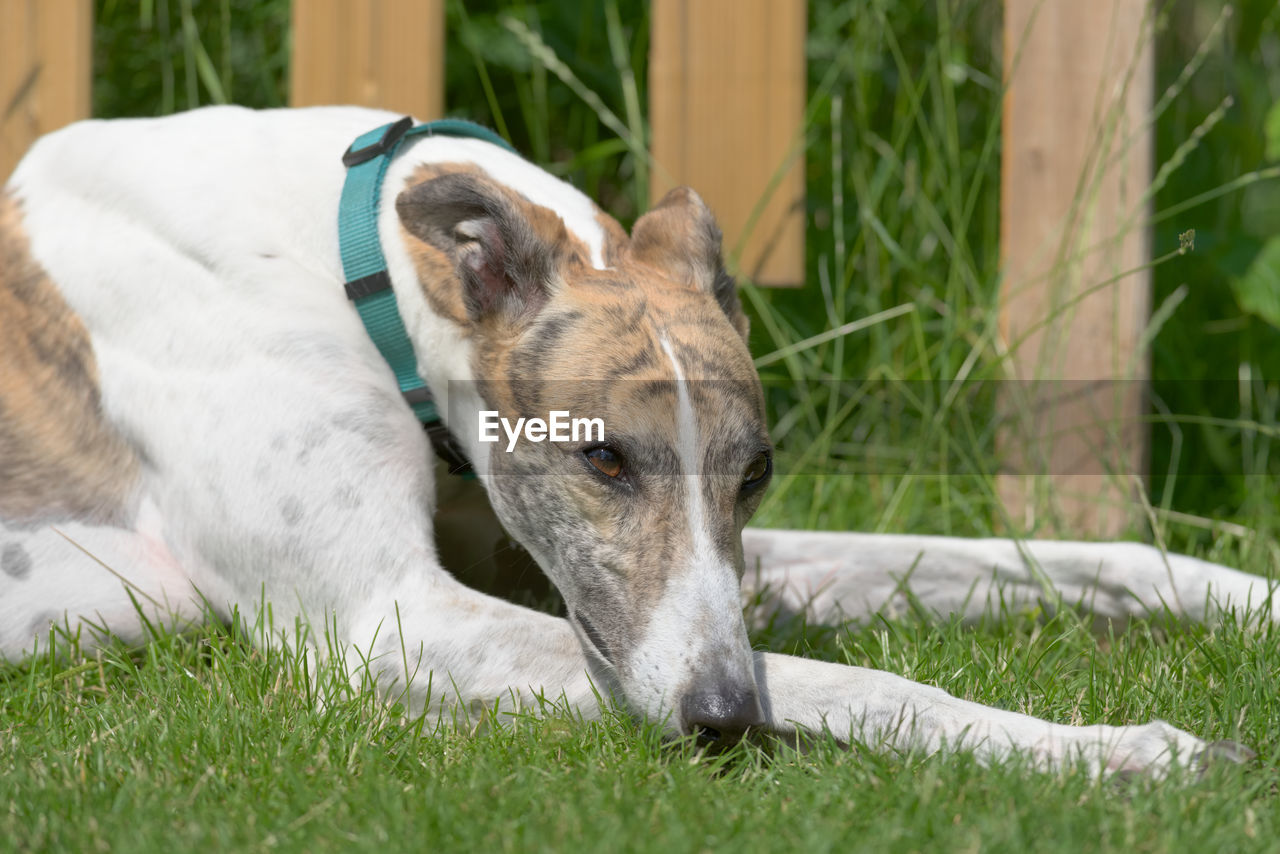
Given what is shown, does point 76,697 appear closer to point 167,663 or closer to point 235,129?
point 167,663

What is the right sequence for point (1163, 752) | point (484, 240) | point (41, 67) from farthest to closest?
1. point (41, 67)
2. point (484, 240)
3. point (1163, 752)

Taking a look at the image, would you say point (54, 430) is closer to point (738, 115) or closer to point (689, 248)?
point (689, 248)

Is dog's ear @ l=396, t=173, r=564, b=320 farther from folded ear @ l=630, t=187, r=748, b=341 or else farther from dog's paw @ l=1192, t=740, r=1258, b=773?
dog's paw @ l=1192, t=740, r=1258, b=773

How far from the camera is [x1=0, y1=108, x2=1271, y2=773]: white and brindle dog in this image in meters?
2.20

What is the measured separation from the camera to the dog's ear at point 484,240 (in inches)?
97.3

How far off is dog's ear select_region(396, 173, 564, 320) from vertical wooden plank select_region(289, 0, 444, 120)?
150 centimetres

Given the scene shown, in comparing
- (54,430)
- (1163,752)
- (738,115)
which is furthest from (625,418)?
(738,115)

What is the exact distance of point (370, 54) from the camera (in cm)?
395

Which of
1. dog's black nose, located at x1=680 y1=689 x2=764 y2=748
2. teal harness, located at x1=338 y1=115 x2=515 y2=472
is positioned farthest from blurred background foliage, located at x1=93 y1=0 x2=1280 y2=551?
dog's black nose, located at x1=680 y1=689 x2=764 y2=748

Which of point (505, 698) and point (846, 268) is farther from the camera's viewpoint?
point (846, 268)

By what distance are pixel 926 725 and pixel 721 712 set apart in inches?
14.0

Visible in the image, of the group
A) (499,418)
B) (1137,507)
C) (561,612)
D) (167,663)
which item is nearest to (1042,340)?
(1137,507)

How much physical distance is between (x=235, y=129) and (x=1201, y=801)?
2320 mm

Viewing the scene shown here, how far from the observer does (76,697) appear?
2447 mm
